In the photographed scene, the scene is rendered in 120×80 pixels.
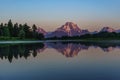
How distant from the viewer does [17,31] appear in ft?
429

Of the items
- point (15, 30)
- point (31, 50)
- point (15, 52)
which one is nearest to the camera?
point (15, 52)

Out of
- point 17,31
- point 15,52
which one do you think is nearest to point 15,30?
point 17,31

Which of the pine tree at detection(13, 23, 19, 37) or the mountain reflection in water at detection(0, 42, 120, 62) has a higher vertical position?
the pine tree at detection(13, 23, 19, 37)

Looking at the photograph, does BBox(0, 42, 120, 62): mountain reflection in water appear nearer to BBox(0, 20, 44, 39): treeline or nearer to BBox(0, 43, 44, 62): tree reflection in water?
BBox(0, 43, 44, 62): tree reflection in water

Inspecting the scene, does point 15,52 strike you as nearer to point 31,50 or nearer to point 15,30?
point 31,50

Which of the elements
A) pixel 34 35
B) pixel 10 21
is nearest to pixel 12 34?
pixel 10 21

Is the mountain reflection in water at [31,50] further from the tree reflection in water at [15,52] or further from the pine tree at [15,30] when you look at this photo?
the pine tree at [15,30]

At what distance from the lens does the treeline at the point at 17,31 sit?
119 meters

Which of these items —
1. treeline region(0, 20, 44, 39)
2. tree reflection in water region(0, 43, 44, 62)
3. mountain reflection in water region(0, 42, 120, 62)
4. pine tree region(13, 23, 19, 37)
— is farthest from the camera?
pine tree region(13, 23, 19, 37)

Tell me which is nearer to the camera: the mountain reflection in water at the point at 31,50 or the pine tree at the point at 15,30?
the mountain reflection in water at the point at 31,50

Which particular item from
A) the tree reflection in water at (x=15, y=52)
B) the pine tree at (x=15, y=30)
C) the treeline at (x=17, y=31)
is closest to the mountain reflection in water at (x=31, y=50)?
the tree reflection in water at (x=15, y=52)

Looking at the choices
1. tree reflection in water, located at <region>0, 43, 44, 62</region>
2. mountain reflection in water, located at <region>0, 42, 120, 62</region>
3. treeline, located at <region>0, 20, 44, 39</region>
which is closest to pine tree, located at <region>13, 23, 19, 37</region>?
treeline, located at <region>0, 20, 44, 39</region>

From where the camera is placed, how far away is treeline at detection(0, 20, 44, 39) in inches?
4673

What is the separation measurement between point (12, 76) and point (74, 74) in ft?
12.2
